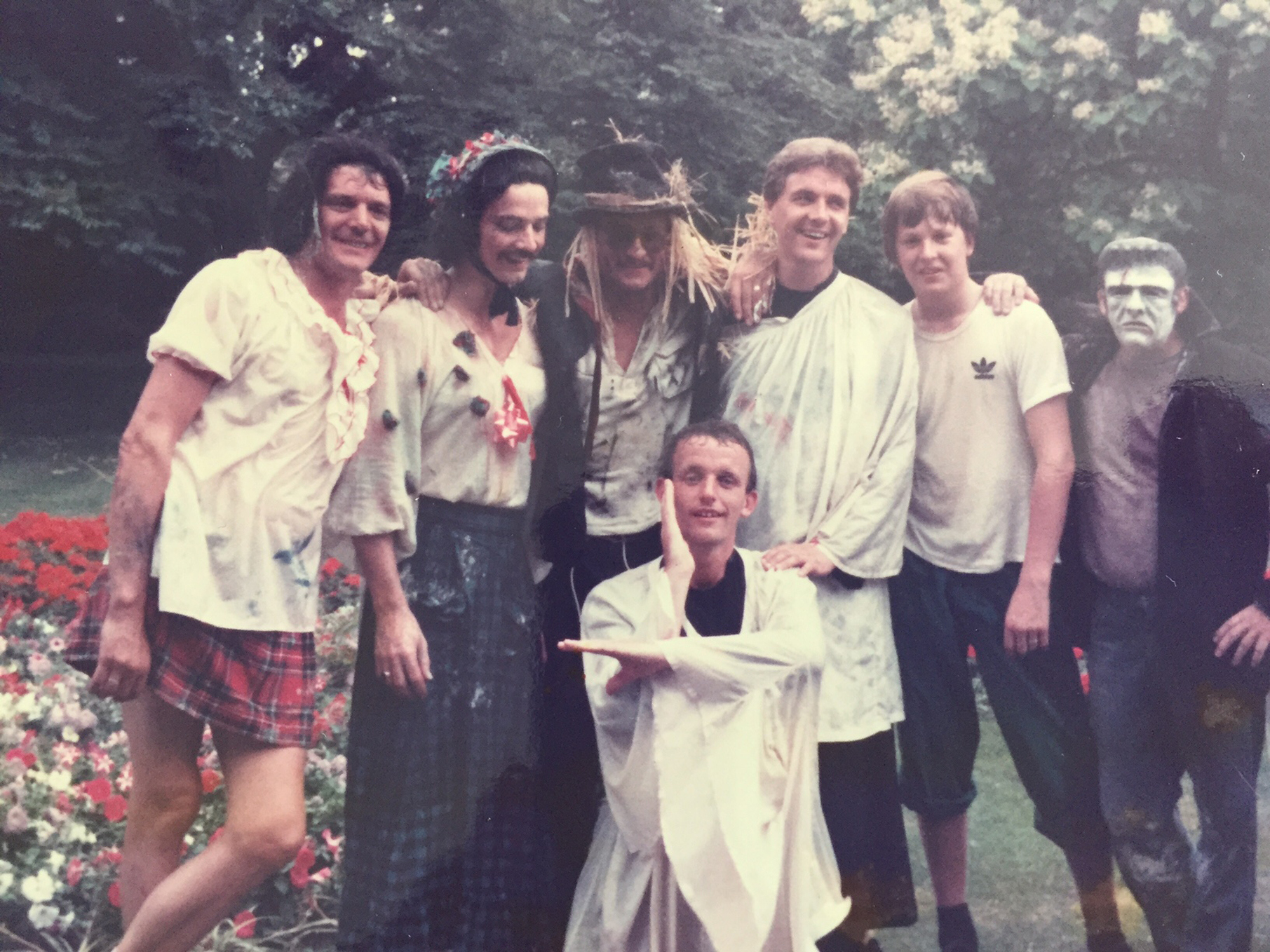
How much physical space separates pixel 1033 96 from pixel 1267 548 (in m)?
1.59

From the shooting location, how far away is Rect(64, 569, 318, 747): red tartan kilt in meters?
3.10

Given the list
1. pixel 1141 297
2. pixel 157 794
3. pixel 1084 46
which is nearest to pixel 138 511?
pixel 157 794

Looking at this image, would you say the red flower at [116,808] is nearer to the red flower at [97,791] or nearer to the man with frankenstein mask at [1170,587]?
the red flower at [97,791]

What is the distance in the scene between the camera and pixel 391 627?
11.6 feet

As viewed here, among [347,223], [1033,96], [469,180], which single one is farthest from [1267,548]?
[347,223]

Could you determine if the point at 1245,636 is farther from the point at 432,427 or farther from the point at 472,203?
the point at 472,203

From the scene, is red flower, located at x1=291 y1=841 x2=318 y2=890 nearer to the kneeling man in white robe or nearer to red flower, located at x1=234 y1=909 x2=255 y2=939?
red flower, located at x1=234 y1=909 x2=255 y2=939

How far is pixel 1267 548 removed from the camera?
371cm

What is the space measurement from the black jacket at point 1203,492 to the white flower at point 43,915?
10.2ft

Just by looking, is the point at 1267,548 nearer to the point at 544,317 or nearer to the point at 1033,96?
the point at 1033,96

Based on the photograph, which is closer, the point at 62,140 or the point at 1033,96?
the point at 62,140

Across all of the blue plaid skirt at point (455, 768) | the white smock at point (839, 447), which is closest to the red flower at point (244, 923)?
the blue plaid skirt at point (455, 768)

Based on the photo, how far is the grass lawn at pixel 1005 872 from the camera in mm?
3770

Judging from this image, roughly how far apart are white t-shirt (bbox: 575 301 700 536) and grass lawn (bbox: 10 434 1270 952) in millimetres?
1308
